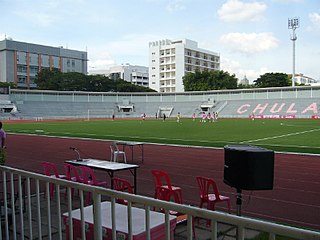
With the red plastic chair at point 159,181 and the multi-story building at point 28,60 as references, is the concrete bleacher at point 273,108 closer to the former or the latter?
the red plastic chair at point 159,181

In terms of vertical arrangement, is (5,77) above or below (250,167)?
above

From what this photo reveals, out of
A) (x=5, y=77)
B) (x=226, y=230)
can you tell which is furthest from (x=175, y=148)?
(x=5, y=77)

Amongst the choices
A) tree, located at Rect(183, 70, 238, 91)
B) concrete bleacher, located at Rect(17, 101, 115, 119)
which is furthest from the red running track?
tree, located at Rect(183, 70, 238, 91)

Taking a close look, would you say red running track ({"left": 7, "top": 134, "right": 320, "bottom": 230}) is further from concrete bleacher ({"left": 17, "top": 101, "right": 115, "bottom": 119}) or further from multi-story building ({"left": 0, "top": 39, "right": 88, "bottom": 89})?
multi-story building ({"left": 0, "top": 39, "right": 88, "bottom": 89})

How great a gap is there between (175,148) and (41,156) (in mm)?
6503

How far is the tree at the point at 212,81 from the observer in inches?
3428

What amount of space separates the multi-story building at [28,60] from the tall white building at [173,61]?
25.8 meters

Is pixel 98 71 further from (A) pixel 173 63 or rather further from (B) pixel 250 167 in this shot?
(B) pixel 250 167

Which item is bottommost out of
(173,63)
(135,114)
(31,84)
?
(135,114)

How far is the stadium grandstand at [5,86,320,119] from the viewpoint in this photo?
6444cm

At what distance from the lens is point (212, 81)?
287ft

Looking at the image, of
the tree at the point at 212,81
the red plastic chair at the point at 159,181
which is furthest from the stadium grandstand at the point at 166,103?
the red plastic chair at the point at 159,181

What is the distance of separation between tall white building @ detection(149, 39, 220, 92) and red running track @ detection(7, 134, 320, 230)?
313ft

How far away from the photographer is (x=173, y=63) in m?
113
